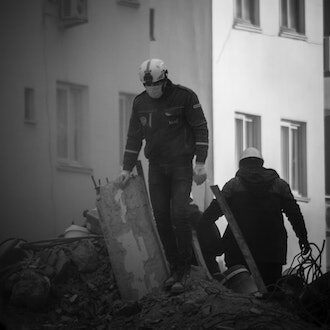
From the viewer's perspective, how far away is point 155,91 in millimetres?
16406

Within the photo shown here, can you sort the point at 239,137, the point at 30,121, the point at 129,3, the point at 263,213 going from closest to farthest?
the point at 263,213
the point at 30,121
the point at 129,3
the point at 239,137

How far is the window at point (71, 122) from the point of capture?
881 inches

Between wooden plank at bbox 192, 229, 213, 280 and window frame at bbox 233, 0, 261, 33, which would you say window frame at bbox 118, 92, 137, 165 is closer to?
window frame at bbox 233, 0, 261, 33

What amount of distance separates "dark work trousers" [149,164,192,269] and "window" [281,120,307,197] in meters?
11.9

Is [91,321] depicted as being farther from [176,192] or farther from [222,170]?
[222,170]

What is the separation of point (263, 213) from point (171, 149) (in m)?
1.69

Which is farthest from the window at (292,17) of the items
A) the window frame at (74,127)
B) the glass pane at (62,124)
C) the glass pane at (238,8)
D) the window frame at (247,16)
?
the glass pane at (62,124)

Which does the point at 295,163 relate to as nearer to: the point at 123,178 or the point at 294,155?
the point at 294,155

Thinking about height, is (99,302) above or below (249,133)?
below

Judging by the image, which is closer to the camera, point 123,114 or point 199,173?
point 199,173

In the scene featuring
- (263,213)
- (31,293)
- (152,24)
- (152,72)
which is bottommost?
(31,293)

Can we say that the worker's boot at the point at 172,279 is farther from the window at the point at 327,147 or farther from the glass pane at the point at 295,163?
the window at the point at 327,147

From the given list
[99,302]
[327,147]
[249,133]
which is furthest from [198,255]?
[327,147]

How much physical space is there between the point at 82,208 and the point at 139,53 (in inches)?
129
